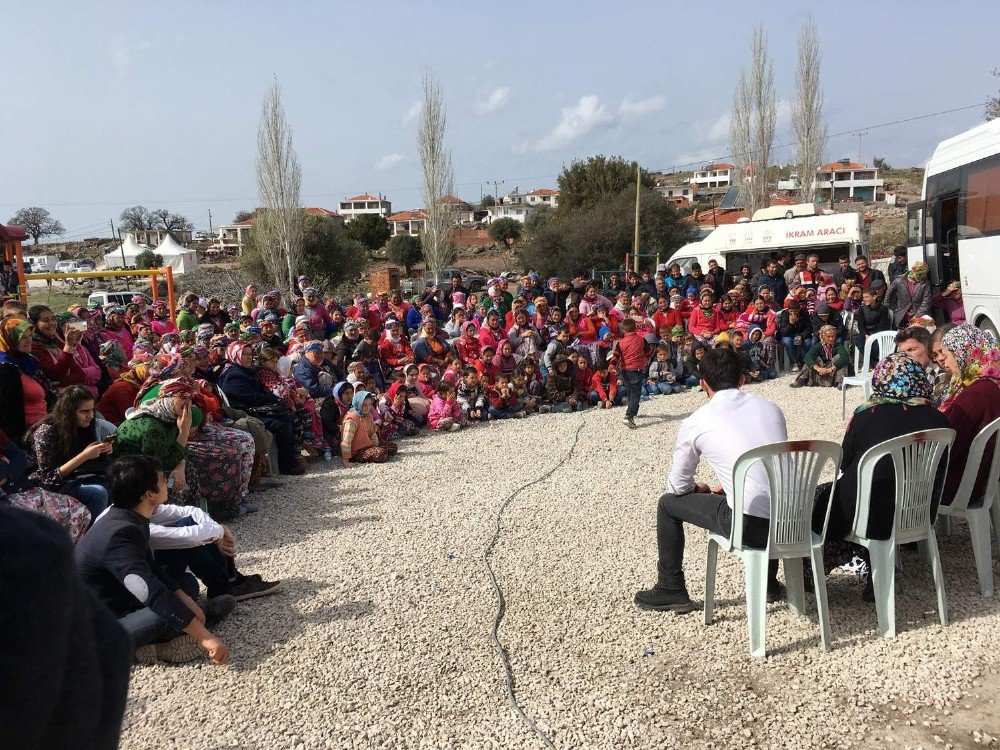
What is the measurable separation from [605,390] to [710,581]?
6782mm

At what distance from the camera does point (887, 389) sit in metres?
3.81

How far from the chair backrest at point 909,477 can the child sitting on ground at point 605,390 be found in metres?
6.67

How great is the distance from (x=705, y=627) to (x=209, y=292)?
3805 cm

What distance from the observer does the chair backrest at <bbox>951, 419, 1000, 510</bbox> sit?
396 cm

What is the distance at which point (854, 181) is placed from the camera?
286ft

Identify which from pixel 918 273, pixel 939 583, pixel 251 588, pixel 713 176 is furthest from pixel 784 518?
pixel 713 176

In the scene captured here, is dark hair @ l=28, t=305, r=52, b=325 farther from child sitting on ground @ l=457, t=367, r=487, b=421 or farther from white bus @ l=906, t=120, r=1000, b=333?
white bus @ l=906, t=120, r=1000, b=333

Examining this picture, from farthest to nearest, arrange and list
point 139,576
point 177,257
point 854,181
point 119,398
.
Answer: point 854,181 < point 177,257 < point 119,398 < point 139,576

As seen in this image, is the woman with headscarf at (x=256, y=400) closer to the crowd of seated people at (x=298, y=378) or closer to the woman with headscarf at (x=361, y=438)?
the crowd of seated people at (x=298, y=378)

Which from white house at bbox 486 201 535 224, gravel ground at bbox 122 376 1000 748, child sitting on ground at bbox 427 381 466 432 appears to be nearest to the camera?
gravel ground at bbox 122 376 1000 748

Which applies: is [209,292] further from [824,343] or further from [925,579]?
[925,579]

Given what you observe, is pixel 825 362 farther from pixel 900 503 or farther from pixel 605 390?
pixel 900 503

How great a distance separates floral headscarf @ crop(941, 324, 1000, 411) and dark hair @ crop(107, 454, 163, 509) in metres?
4.35

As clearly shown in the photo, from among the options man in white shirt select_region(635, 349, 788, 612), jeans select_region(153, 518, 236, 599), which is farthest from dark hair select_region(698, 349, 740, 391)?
jeans select_region(153, 518, 236, 599)
